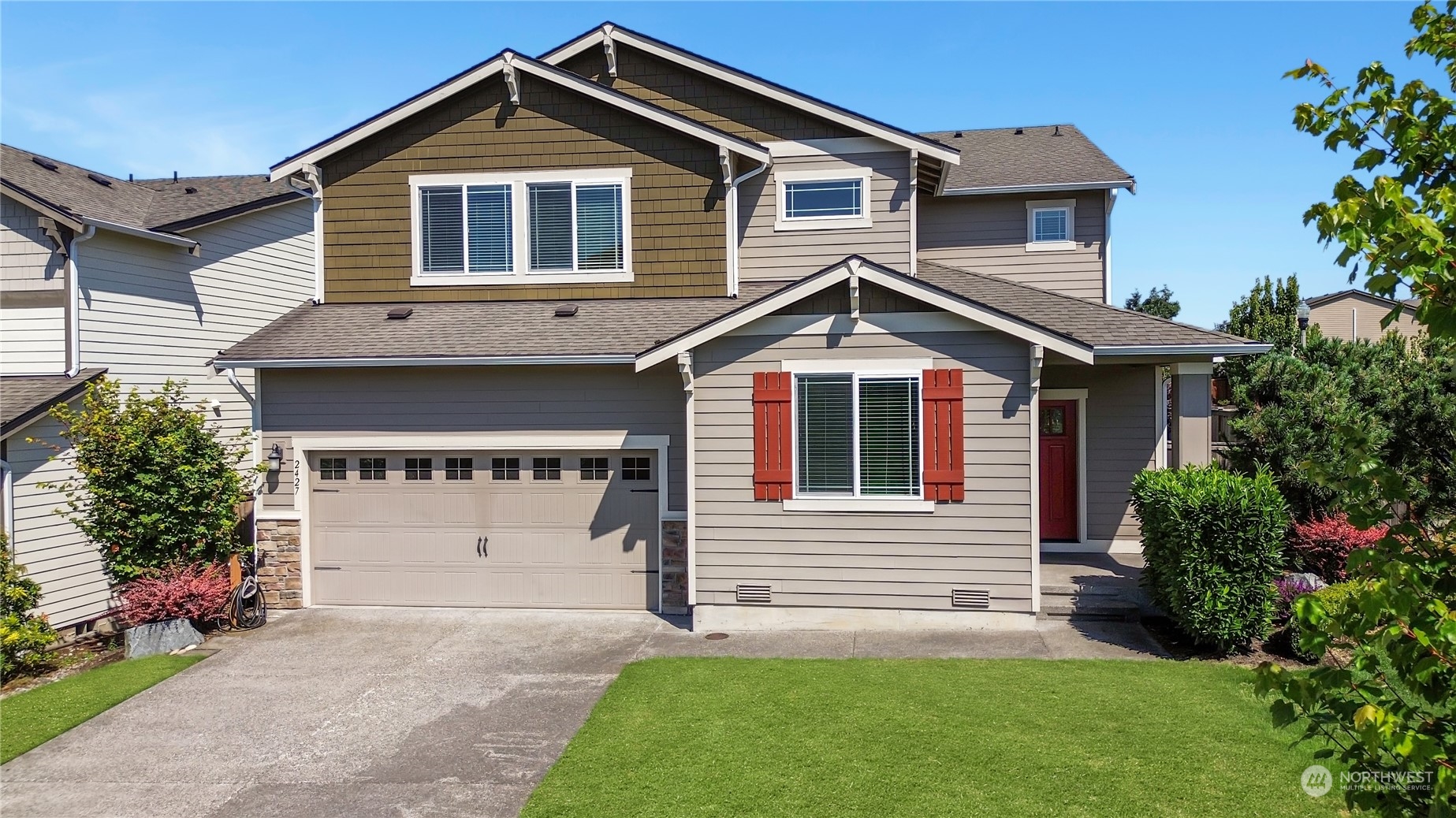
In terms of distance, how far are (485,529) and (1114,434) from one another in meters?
8.66

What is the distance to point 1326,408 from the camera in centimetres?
1045

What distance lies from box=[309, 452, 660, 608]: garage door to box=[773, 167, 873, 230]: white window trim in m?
4.03

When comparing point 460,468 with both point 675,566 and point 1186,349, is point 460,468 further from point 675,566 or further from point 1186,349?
point 1186,349

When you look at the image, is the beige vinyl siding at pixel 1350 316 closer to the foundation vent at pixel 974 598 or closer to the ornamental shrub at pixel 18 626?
the foundation vent at pixel 974 598

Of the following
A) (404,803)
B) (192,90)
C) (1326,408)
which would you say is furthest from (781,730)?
(192,90)

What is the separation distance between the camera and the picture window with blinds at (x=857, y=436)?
938 cm

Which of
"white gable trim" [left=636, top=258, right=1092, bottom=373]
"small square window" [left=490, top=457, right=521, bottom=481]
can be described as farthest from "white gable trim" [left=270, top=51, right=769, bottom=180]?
"small square window" [left=490, top=457, right=521, bottom=481]

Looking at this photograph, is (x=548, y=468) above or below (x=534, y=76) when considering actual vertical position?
below

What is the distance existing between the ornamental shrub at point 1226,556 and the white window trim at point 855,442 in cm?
245

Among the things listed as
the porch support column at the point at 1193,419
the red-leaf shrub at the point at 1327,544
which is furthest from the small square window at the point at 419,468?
the red-leaf shrub at the point at 1327,544

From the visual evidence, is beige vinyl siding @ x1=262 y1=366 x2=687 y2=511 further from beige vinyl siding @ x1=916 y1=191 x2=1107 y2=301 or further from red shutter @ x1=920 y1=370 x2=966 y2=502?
beige vinyl siding @ x1=916 y1=191 x2=1107 y2=301

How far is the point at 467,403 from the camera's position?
10.8 meters

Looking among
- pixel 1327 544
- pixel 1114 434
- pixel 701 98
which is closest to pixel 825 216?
pixel 701 98

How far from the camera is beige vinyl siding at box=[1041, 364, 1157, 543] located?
12.0m
